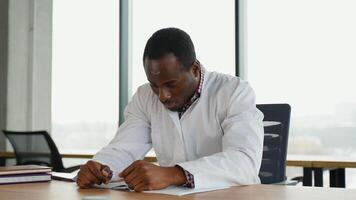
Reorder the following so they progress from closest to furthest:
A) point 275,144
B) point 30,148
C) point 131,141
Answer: point 131,141
point 275,144
point 30,148

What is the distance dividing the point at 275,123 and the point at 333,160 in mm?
985

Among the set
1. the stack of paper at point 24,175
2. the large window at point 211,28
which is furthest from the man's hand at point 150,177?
the large window at point 211,28

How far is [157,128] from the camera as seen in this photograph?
192 cm

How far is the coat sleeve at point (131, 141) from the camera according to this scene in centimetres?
187

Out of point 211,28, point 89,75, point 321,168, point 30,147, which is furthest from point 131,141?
point 89,75

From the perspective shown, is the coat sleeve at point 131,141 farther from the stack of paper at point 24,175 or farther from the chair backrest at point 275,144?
the chair backrest at point 275,144

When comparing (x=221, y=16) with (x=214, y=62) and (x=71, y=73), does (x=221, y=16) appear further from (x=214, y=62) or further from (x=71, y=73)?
(x=71, y=73)

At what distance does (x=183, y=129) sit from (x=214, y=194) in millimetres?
515

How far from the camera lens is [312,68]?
4.04 m

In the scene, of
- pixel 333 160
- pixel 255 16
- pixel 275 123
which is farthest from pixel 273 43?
pixel 275 123

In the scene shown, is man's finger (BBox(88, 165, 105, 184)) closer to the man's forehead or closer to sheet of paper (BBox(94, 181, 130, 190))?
sheet of paper (BBox(94, 181, 130, 190))

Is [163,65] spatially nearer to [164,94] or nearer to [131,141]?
[164,94]

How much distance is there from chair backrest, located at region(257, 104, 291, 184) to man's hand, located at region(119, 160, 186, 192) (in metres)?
0.80

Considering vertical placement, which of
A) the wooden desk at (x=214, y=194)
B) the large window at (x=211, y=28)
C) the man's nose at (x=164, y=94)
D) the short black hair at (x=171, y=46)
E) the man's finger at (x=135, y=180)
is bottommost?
the wooden desk at (x=214, y=194)
